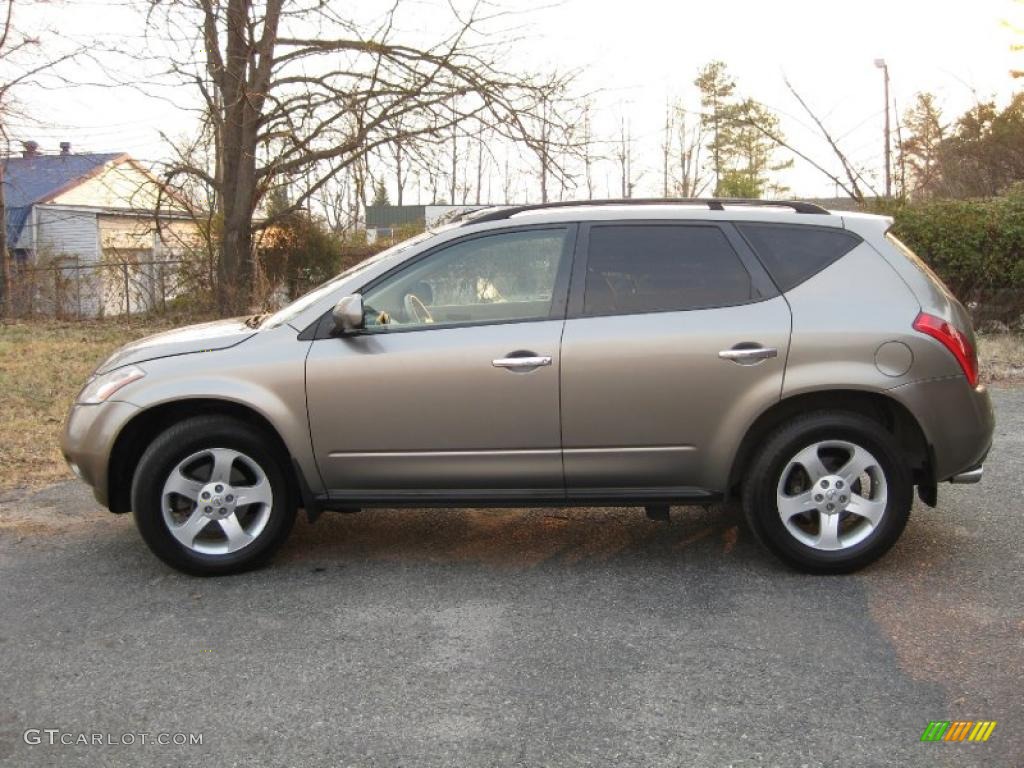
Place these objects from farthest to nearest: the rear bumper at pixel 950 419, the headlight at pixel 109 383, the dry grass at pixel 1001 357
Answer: the dry grass at pixel 1001 357, the headlight at pixel 109 383, the rear bumper at pixel 950 419

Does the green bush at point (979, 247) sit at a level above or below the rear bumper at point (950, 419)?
above

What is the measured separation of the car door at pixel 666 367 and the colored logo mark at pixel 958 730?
63.7 inches

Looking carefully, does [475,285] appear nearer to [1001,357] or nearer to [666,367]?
[666,367]

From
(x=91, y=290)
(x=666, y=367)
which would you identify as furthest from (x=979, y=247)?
(x=91, y=290)

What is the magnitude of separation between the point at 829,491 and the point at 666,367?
38.0 inches

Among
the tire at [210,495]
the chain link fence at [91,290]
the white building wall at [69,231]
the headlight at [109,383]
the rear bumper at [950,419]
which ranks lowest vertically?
the tire at [210,495]

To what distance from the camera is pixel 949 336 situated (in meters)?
4.50

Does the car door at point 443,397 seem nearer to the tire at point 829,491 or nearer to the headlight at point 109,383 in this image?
the headlight at point 109,383

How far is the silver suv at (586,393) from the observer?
177 inches

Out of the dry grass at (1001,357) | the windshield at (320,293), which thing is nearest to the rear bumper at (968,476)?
the windshield at (320,293)

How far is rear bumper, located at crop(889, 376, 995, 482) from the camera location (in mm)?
4457

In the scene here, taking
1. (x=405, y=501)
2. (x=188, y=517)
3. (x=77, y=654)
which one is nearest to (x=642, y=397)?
(x=405, y=501)

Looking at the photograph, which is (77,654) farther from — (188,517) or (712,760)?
(712,760)

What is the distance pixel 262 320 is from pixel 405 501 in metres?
1.33
